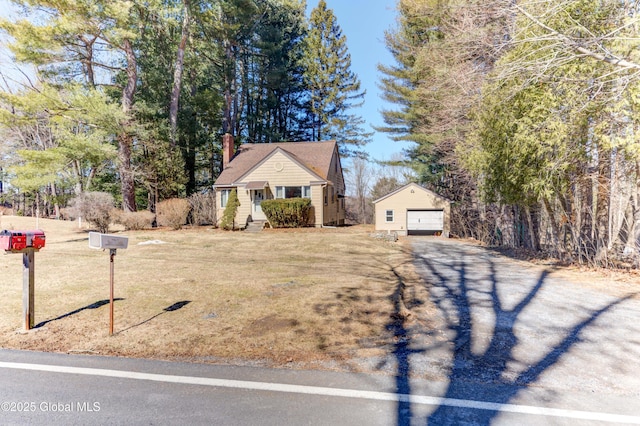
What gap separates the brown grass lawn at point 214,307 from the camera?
3.68 meters

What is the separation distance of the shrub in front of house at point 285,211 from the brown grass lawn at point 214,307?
947 centimetres

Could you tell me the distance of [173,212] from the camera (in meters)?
19.0

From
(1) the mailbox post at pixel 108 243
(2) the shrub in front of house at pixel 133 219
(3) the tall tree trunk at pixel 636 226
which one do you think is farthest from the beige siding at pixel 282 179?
(1) the mailbox post at pixel 108 243

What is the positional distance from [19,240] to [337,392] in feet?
13.1

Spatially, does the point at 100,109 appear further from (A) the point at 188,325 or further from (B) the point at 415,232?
(B) the point at 415,232

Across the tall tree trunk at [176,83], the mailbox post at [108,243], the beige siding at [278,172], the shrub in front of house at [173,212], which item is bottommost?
the mailbox post at [108,243]

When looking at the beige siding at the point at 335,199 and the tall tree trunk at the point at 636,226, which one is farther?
the beige siding at the point at 335,199

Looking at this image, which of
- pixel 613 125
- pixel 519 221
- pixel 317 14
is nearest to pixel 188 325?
pixel 613 125

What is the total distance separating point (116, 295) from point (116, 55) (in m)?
22.5

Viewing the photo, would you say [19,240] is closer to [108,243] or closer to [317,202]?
[108,243]

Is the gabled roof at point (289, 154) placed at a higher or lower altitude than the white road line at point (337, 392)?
higher

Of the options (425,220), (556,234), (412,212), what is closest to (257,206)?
(412,212)

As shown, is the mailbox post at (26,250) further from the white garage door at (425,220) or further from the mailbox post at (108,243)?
the white garage door at (425,220)

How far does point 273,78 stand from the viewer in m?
30.9
